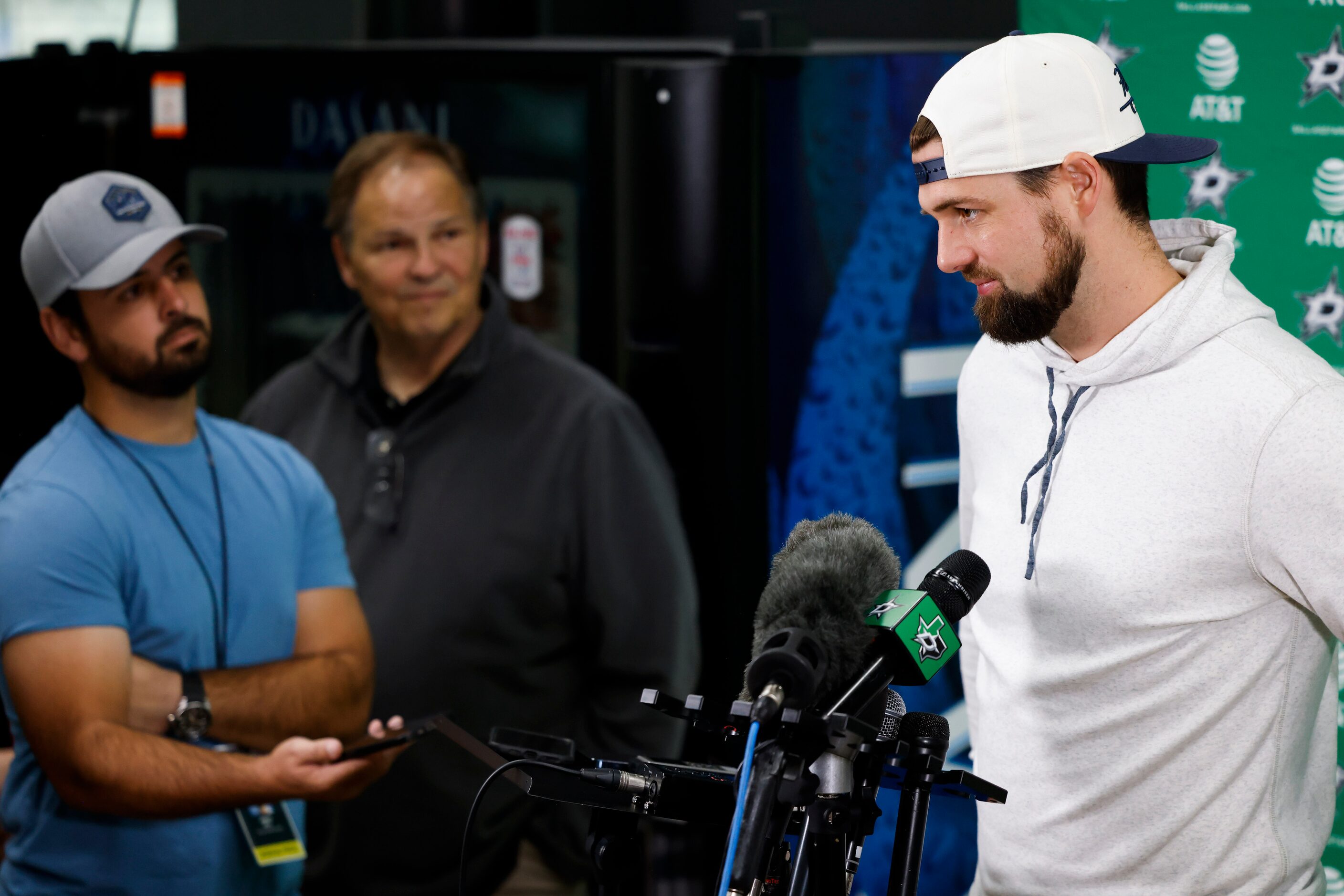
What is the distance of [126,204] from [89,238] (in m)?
0.11

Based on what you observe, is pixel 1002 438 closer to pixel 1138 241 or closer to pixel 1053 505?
pixel 1053 505

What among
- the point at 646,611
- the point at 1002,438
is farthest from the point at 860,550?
the point at 646,611

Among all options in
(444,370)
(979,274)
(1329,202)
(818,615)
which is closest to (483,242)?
(444,370)

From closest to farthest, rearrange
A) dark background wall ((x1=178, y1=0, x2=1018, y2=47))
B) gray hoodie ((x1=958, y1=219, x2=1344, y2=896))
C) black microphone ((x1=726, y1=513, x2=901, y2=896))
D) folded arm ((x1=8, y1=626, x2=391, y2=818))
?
black microphone ((x1=726, y1=513, x2=901, y2=896))
gray hoodie ((x1=958, y1=219, x2=1344, y2=896))
folded arm ((x1=8, y1=626, x2=391, y2=818))
dark background wall ((x1=178, y1=0, x2=1018, y2=47))

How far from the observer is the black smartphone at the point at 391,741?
2.35 meters

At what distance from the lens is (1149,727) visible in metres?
1.63

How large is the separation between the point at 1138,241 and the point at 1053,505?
0.37 meters

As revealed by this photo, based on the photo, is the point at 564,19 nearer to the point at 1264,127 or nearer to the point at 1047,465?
A: the point at 1264,127

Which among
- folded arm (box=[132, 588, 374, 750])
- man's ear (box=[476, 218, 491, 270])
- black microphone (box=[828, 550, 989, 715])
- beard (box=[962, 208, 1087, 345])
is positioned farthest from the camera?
man's ear (box=[476, 218, 491, 270])

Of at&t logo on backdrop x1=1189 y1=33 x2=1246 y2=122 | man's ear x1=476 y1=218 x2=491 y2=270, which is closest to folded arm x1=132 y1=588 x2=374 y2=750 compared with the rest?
man's ear x1=476 y1=218 x2=491 y2=270

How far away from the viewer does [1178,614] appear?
5.23ft

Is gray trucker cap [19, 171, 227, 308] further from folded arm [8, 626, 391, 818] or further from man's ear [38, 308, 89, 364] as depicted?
folded arm [8, 626, 391, 818]

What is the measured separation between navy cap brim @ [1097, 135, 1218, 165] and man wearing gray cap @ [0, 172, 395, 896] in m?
1.62

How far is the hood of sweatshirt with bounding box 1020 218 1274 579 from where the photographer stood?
5.36 feet
